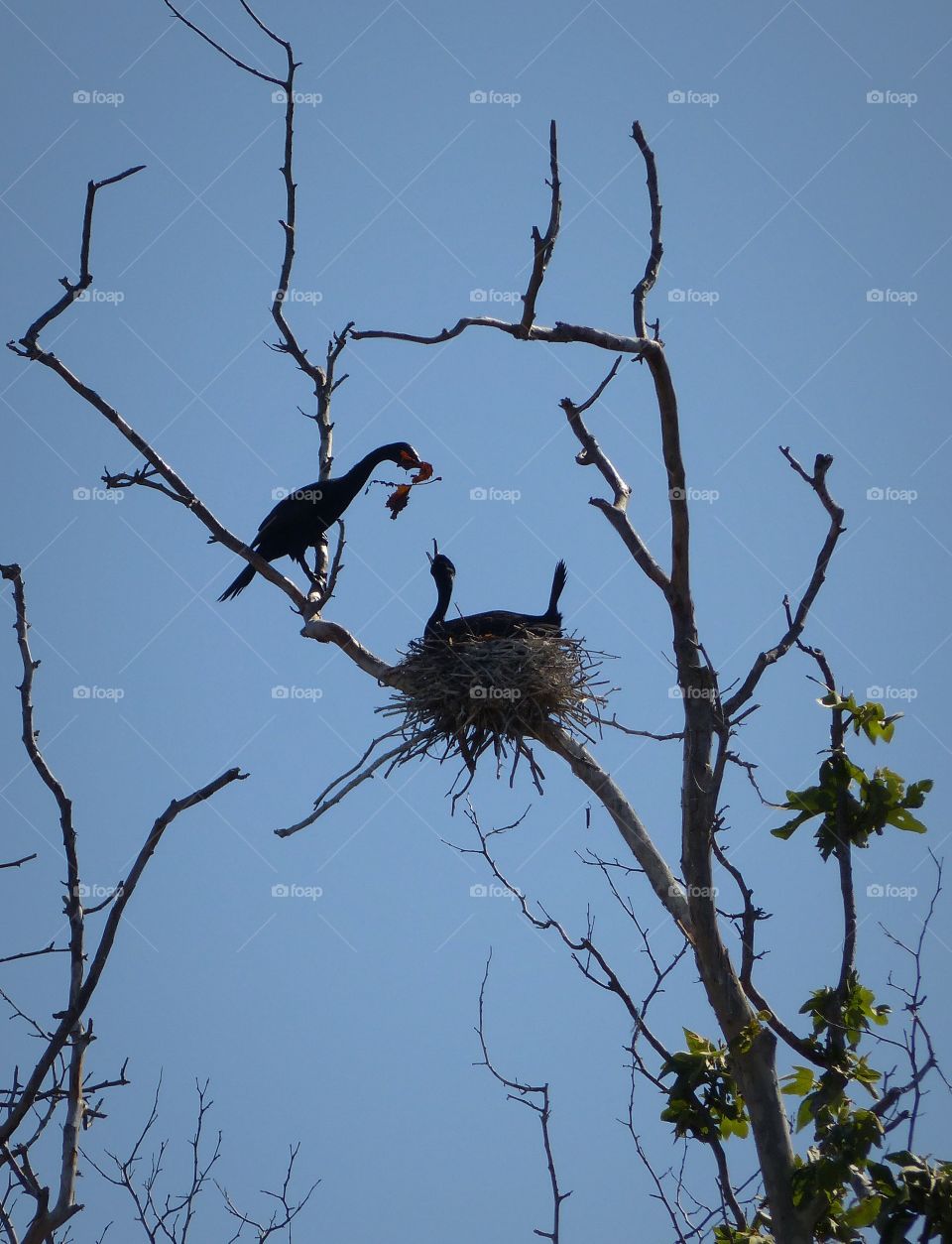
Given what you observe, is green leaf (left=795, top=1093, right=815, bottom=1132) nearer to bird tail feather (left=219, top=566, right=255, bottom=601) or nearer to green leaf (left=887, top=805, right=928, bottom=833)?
green leaf (left=887, top=805, right=928, bottom=833)

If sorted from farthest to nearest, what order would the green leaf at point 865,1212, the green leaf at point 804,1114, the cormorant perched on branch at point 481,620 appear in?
the cormorant perched on branch at point 481,620
the green leaf at point 804,1114
the green leaf at point 865,1212

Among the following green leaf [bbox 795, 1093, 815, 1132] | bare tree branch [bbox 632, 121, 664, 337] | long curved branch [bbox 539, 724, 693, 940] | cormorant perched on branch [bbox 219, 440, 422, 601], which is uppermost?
cormorant perched on branch [bbox 219, 440, 422, 601]

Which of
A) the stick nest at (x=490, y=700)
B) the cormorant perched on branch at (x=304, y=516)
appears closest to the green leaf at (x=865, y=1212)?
the stick nest at (x=490, y=700)

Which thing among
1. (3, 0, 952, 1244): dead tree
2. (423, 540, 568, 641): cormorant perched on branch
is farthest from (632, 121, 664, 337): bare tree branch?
(423, 540, 568, 641): cormorant perched on branch

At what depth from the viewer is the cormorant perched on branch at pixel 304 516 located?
8383 millimetres

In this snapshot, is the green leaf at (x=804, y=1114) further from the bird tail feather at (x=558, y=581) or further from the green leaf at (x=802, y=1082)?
the bird tail feather at (x=558, y=581)

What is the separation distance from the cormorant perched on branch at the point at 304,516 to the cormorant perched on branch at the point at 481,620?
79cm

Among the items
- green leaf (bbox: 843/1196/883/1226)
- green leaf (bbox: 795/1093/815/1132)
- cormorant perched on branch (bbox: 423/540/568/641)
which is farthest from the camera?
cormorant perched on branch (bbox: 423/540/568/641)

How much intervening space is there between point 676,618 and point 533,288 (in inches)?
55.5

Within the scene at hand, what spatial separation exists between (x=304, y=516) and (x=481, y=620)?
1.55 m

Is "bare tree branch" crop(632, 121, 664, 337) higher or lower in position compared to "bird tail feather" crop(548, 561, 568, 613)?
lower

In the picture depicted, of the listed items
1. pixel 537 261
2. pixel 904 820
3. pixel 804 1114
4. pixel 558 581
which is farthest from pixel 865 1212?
pixel 558 581

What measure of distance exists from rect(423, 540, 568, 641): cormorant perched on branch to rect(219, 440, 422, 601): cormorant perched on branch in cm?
79

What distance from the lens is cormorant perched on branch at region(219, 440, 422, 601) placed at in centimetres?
838
